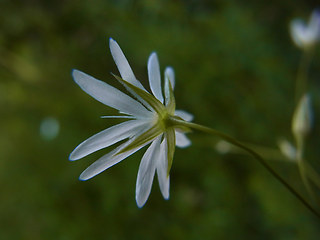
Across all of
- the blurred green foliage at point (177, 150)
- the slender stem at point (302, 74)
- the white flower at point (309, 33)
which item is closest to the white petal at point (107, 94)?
the white flower at point (309, 33)

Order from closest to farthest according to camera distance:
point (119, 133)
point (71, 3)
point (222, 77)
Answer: point (119, 133)
point (222, 77)
point (71, 3)

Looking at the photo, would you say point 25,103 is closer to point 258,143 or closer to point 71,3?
point 71,3

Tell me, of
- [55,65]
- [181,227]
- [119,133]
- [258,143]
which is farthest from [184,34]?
[119,133]

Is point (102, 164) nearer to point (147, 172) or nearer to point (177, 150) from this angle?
point (147, 172)

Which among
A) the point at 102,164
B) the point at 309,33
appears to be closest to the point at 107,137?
the point at 102,164

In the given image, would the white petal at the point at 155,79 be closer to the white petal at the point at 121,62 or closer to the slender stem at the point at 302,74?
the white petal at the point at 121,62

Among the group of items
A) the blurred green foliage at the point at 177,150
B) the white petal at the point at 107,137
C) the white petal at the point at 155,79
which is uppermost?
the white petal at the point at 155,79
